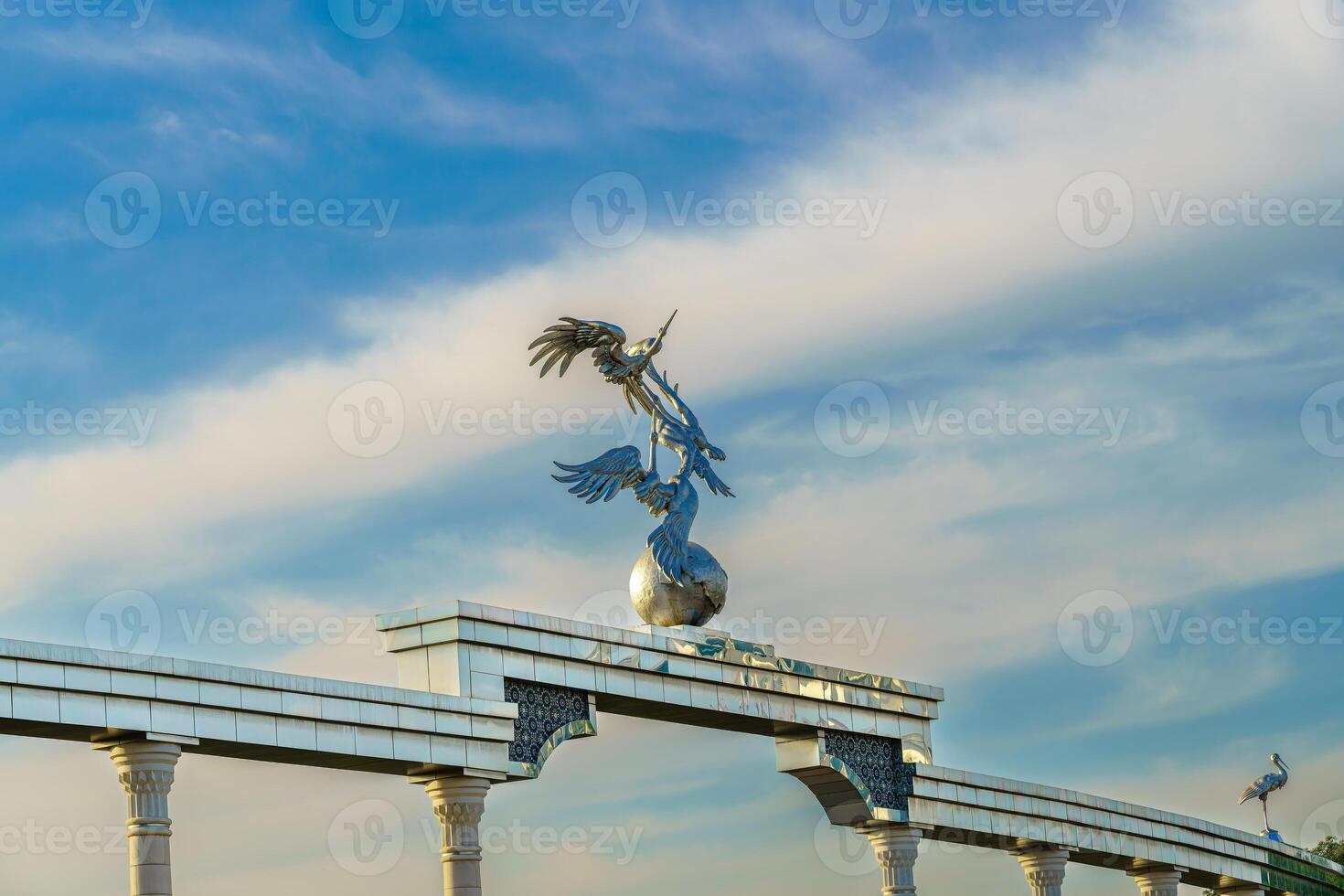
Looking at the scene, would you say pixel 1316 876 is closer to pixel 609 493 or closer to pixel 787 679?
pixel 787 679

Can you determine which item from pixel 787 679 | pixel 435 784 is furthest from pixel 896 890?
pixel 435 784

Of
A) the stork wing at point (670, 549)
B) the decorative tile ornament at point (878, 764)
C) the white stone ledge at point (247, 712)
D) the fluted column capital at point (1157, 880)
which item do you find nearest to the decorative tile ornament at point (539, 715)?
the white stone ledge at point (247, 712)

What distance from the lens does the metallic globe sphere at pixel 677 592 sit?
21406mm

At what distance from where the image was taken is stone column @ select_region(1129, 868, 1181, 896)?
28.6 meters

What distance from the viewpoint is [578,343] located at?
21.5 metres

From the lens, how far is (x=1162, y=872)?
2856cm

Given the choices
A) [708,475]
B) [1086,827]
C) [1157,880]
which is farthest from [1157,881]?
→ [708,475]

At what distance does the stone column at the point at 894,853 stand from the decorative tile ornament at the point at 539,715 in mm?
5263

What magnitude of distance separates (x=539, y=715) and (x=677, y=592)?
2589mm

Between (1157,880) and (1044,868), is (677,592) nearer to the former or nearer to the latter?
(1044,868)

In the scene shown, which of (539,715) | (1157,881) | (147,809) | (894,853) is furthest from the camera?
(1157,881)

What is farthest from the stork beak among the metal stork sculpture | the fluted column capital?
the fluted column capital

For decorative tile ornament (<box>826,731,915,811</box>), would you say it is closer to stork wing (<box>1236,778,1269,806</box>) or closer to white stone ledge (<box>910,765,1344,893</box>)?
white stone ledge (<box>910,765,1344,893</box>)

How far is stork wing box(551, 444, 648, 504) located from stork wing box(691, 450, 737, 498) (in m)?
0.82
